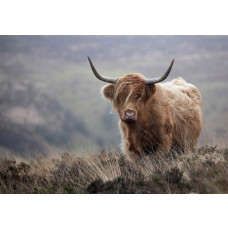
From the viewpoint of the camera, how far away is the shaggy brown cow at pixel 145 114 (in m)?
6.20

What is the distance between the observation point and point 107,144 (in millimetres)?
7242

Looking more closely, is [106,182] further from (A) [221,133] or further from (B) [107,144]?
(A) [221,133]

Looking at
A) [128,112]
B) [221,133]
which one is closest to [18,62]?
[128,112]

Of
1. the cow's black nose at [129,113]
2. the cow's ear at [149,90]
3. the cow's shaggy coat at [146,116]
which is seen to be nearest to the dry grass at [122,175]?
the cow's shaggy coat at [146,116]

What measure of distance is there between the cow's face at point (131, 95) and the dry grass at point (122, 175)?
2.35 ft

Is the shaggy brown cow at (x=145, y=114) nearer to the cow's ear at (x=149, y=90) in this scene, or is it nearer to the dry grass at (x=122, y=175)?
the cow's ear at (x=149, y=90)

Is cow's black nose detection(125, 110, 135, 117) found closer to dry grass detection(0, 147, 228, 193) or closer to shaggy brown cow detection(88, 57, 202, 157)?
shaggy brown cow detection(88, 57, 202, 157)

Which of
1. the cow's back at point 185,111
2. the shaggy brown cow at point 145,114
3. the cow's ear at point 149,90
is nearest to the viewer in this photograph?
the shaggy brown cow at point 145,114

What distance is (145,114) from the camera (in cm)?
642

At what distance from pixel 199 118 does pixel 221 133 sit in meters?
0.82

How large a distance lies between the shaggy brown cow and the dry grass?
0.94 ft

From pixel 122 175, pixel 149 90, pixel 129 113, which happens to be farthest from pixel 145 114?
pixel 122 175

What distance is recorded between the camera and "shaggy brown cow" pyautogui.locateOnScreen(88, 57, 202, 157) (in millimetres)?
6195

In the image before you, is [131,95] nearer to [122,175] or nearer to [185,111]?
[122,175]
